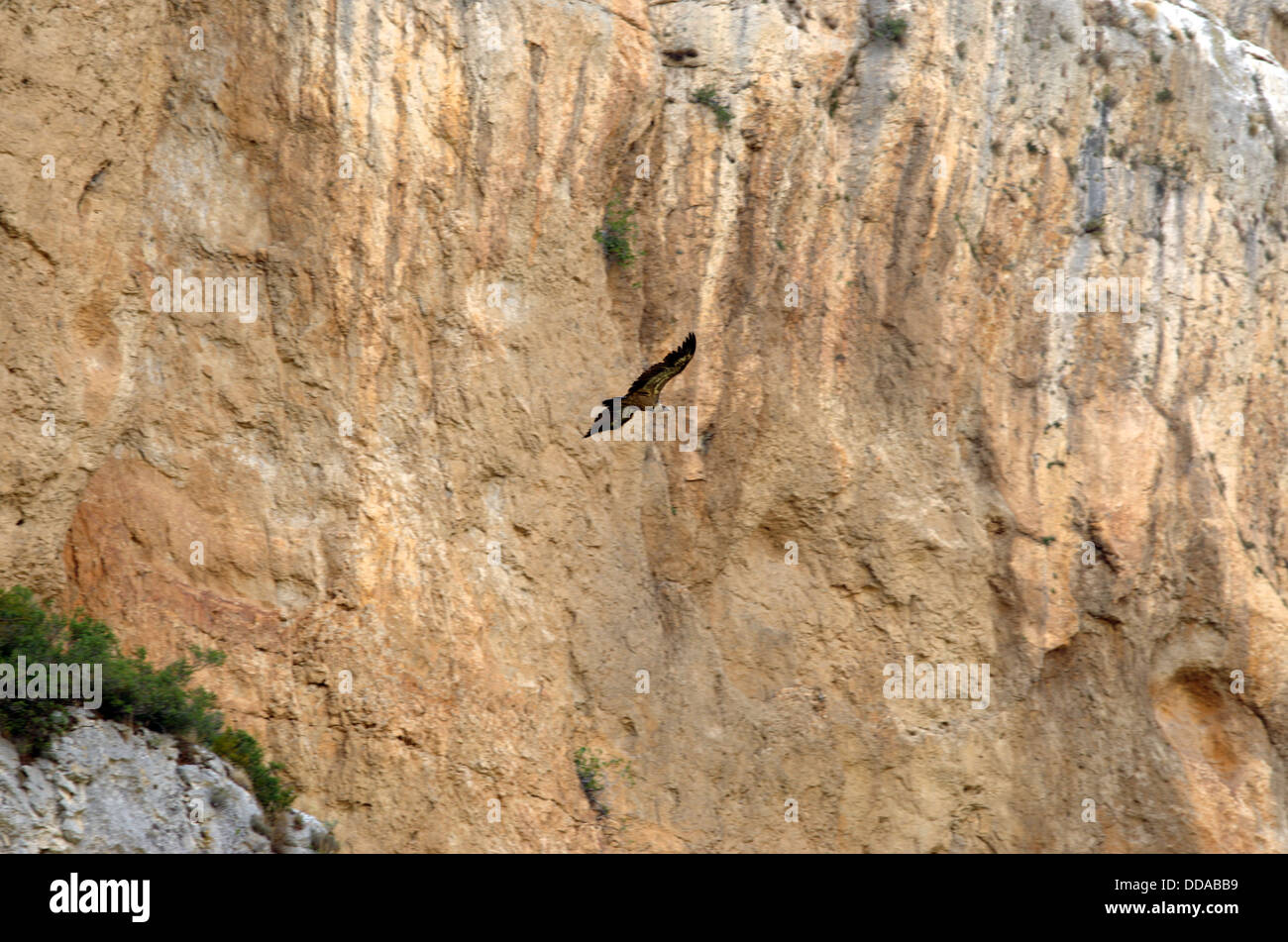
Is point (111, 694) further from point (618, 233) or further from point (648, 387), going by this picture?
point (618, 233)

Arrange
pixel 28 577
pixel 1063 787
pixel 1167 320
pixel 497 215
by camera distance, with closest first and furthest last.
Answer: pixel 28 577
pixel 497 215
pixel 1063 787
pixel 1167 320

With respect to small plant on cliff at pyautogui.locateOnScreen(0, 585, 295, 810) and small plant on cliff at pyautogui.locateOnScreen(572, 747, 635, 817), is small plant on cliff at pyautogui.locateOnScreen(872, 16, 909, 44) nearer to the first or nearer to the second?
small plant on cliff at pyautogui.locateOnScreen(572, 747, 635, 817)

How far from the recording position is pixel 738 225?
14656mm

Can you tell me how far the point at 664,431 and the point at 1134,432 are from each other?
19.3 feet

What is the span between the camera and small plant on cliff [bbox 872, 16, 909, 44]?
49.7 ft

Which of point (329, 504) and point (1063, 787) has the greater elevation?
point (329, 504)

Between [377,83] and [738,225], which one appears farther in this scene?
[738,225]

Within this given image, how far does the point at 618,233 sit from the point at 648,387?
3.64m

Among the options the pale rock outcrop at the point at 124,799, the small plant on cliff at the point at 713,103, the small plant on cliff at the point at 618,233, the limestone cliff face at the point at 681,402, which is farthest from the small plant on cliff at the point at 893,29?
the pale rock outcrop at the point at 124,799

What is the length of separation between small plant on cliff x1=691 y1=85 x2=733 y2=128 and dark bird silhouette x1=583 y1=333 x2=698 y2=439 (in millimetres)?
3585

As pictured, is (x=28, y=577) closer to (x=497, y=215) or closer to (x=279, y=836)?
(x=279, y=836)

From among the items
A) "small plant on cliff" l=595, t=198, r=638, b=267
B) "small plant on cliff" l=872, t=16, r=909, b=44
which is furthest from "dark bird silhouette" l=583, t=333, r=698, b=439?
"small plant on cliff" l=872, t=16, r=909, b=44

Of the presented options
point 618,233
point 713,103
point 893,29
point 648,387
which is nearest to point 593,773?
point 648,387

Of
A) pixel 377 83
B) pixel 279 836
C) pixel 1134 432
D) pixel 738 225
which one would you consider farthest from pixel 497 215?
pixel 1134 432
